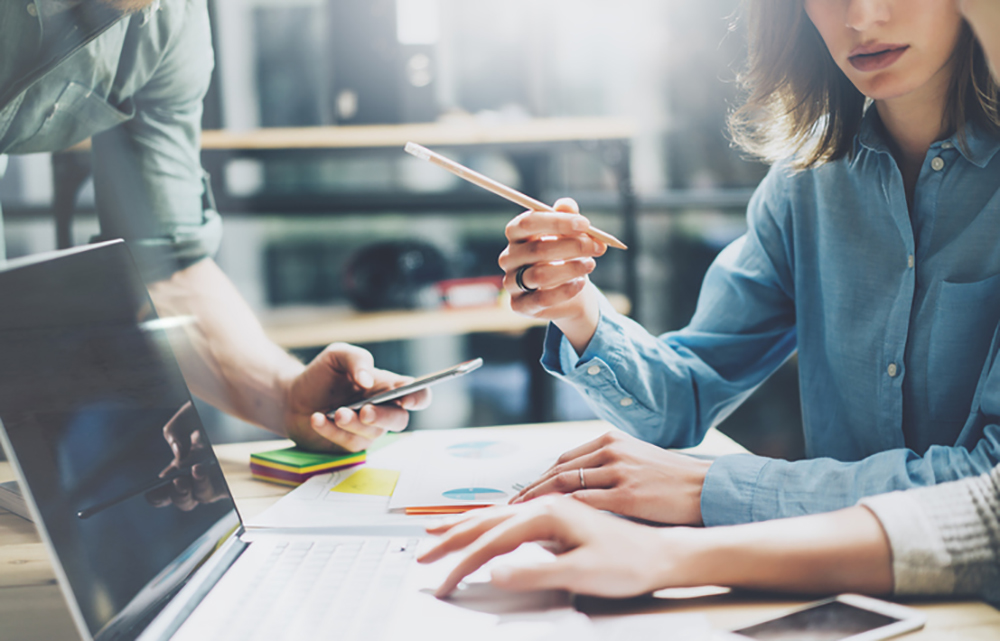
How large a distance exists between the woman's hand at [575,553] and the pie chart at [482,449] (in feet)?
1.07

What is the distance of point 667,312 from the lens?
7.59 feet

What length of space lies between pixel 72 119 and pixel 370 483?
23.6 inches

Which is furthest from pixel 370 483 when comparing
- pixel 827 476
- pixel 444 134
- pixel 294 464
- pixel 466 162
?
pixel 466 162

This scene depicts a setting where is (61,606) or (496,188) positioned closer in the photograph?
(61,606)

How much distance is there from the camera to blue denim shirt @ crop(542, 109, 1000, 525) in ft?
1.90

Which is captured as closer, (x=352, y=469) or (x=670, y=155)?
(x=352, y=469)

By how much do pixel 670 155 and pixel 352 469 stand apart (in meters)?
1.87

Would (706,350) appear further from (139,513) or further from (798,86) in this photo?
(139,513)

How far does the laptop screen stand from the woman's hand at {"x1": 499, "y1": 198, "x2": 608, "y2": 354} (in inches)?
13.2

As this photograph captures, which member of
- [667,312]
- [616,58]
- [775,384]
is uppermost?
[616,58]

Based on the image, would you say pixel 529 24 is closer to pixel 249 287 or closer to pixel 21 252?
pixel 249 287

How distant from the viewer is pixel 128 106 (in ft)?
2.98

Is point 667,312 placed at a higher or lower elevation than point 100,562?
lower

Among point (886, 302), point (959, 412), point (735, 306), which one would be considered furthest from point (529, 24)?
point (959, 412)
